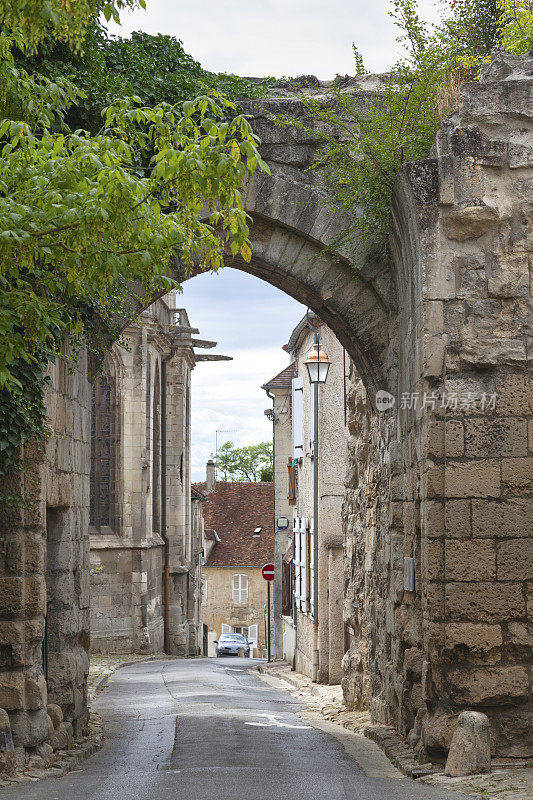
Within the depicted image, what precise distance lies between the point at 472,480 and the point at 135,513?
15103 millimetres

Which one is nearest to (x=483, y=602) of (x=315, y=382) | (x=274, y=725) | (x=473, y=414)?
(x=473, y=414)

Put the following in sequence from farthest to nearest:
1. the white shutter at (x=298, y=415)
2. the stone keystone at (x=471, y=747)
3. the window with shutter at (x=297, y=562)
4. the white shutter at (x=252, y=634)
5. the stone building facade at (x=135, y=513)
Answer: the white shutter at (x=252, y=634) < the stone building facade at (x=135, y=513) < the white shutter at (x=298, y=415) < the window with shutter at (x=297, y=562) < the stone keystone at (x=471, y=747)

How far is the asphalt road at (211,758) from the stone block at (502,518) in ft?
5.59

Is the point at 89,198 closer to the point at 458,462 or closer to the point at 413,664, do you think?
the point at 458,462

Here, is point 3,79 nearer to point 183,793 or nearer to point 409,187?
point 409,187

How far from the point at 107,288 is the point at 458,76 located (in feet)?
12.1

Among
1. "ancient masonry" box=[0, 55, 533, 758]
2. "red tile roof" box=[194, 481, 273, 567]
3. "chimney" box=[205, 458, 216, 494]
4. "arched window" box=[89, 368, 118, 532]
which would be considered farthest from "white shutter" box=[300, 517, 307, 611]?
"chimney" box=[205, 458, 216, 494]

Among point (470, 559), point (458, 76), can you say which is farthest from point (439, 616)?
point (458, 76)

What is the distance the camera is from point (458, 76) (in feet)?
26.4

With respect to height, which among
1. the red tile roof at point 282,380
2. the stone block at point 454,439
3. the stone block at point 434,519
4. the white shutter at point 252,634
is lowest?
the white shutter at point 252,634

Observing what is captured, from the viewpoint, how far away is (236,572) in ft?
130

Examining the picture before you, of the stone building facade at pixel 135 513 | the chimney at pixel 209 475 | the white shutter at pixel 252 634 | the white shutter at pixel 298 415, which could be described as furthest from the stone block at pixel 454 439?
the chimney at pixel 209 475

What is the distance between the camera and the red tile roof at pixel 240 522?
3975 centimetres

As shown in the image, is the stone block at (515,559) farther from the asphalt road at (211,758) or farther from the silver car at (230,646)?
the silver car at (230,646)
